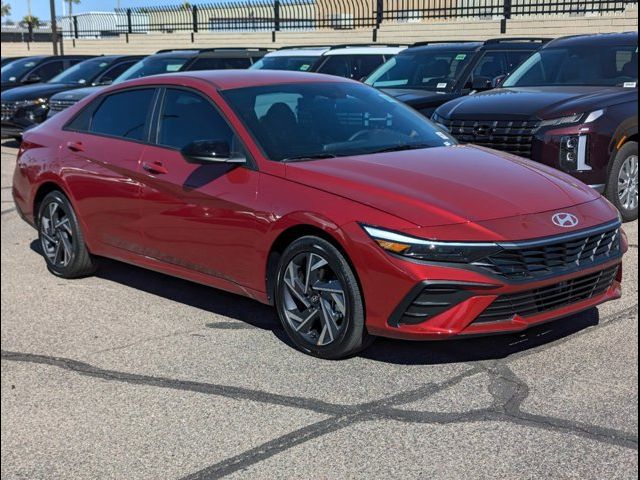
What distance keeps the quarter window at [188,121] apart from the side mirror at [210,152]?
20 cm

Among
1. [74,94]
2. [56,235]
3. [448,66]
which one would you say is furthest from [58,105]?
[56,235]

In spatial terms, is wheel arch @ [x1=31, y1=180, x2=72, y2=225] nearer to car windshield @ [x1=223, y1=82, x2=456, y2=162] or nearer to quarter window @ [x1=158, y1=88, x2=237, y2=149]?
quarter window @ [x1=158, y1=88, x2=237, y2=149]

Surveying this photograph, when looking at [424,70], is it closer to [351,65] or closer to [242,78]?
[351,65]

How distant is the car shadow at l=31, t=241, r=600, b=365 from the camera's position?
200 inches

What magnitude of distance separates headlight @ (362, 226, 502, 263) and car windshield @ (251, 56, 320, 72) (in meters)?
10.0

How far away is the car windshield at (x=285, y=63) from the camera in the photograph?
14375 mm

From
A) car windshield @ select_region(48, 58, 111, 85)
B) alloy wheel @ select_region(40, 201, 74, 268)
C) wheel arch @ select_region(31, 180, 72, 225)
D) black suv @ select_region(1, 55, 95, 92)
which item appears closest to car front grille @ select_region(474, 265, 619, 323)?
alloy wheel @ select_region(40, 201, 74, 268)

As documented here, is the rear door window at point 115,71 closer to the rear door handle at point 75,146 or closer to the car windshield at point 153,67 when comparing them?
the car windshield at point 153,67

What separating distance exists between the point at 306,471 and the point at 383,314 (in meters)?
1.20

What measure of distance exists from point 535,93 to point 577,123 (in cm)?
91

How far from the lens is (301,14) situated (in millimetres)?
28203

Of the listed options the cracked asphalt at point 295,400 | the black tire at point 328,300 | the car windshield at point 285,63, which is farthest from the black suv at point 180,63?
the black tire at point 328,300

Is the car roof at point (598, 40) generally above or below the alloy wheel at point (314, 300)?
above

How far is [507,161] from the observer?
566cm
